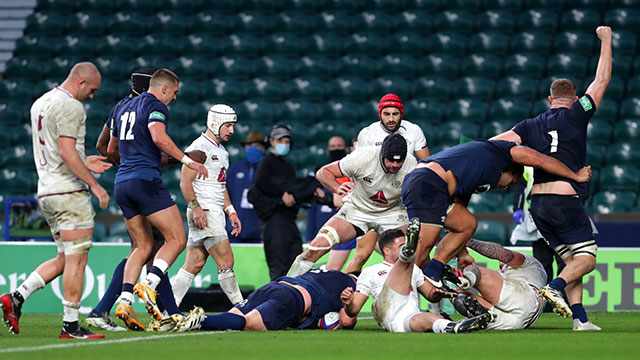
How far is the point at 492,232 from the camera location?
13273mm

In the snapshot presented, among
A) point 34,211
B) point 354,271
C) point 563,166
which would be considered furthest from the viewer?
point 34,211

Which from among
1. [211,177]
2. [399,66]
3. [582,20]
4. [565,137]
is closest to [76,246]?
[211,177]

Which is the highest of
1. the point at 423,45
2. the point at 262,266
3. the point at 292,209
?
the point at 423,45

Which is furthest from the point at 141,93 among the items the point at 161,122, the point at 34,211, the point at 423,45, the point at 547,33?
the point at 547,33

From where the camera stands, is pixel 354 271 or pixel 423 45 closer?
pixel 354 271

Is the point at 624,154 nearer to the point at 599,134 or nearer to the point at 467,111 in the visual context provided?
the point at 599,134

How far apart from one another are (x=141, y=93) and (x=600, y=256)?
6068 mm

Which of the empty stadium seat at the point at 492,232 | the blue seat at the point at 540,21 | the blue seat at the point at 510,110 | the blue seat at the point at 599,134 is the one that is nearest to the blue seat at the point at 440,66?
the blue seat at the point at 510,110

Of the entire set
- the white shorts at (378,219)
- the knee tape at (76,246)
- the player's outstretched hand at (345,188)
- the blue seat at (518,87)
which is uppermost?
the blue seat at (518,87)

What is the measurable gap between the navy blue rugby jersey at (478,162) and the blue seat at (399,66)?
9.14 m

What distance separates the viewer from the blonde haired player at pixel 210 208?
8.44 meters

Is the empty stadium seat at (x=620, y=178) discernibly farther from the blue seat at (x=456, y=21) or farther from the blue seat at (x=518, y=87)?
the blue seat at (x=456, y=21)

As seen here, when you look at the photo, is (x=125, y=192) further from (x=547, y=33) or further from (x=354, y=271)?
(x=547, y=33)

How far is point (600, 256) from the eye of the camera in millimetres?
11148
